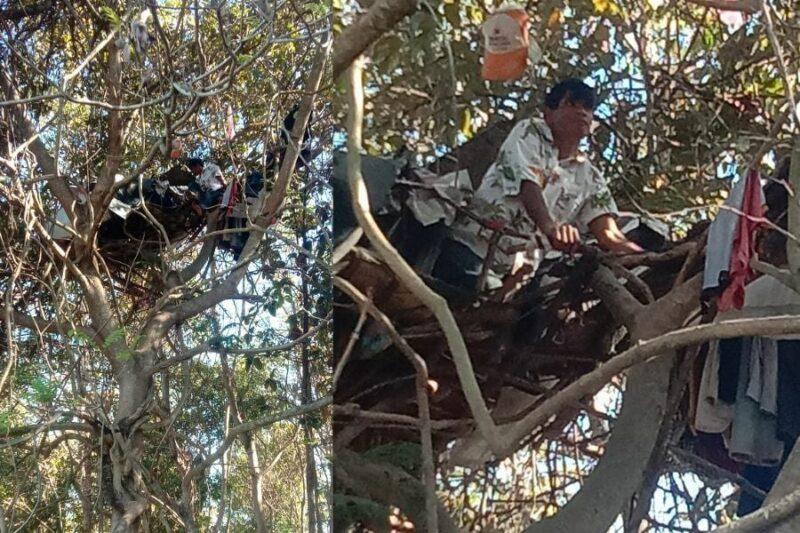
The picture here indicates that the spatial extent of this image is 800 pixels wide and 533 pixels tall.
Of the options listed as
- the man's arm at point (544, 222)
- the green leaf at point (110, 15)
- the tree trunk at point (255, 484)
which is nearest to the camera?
the man's arm at point (544, 222)

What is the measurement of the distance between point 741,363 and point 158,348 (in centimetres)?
139

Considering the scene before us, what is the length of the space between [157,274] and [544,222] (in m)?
1.42

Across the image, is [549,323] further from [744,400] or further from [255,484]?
[255,484]

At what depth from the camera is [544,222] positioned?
879 mm

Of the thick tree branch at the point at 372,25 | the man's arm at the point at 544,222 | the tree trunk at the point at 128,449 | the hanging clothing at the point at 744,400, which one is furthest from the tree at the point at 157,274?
the hanging clothing at the point at 744,400

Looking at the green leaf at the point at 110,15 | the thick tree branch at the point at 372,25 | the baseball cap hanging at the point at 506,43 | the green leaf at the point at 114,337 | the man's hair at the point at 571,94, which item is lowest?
the man's hair at the point at 571,94

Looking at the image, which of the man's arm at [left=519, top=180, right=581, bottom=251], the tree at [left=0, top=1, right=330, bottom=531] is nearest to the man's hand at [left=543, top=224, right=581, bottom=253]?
the man's arm at [left=519, top=180, right=581, bottom=251]

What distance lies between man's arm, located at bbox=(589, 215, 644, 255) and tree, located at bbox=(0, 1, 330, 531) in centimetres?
71

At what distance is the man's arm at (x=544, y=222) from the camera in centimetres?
88

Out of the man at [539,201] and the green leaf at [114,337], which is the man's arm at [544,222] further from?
the green leaf at [114,337]

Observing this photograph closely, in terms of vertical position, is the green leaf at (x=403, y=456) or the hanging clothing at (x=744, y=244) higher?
the hanging clothing at (x=744, y=244)

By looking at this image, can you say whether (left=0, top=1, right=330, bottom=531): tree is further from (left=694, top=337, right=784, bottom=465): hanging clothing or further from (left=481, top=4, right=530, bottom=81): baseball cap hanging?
(left=694, top=337, right=784, bottom=465): hanging clothing

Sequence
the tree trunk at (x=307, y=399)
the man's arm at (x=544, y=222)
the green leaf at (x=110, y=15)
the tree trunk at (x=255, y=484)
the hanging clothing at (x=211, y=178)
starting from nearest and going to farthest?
the man's arm at (x=544, y=222), the tree trunk at (x=307, y=399), the tree trunk at (x=255, y=484), the green leaf at (x=110, y=15), the hanging clothing at (x=211, y=178)

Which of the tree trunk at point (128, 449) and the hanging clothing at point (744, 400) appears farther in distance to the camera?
the tree trunk at point (128, 449)
